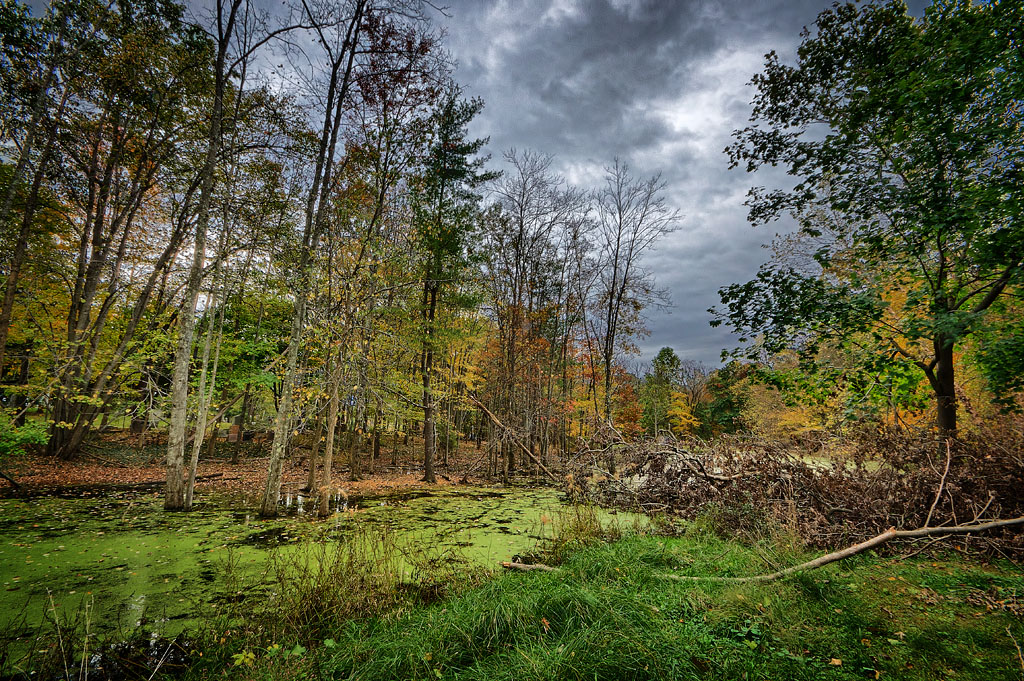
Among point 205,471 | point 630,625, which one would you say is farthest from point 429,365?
point 630,625

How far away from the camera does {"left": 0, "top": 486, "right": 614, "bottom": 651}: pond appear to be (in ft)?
12.8

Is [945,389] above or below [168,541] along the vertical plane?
above

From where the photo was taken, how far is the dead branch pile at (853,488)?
15.4 feet

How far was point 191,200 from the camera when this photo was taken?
12.9 metres

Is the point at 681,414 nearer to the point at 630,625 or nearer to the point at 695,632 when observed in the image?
the point at 695,632

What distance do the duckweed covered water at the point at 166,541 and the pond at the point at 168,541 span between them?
15mm

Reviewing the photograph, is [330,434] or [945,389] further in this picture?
[330,434]

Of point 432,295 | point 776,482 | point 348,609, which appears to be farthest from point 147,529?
point 776,482

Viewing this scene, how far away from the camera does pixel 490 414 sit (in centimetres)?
697

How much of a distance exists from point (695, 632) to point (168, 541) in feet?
24.8

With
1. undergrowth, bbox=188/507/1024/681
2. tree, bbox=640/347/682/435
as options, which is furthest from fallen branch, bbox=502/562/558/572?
tree, bbox=640/347/682/435

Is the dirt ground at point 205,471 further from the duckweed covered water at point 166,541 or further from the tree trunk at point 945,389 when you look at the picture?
the tree trunk at point 945,389

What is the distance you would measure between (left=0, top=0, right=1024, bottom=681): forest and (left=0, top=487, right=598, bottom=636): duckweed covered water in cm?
6

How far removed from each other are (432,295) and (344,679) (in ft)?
35.2
